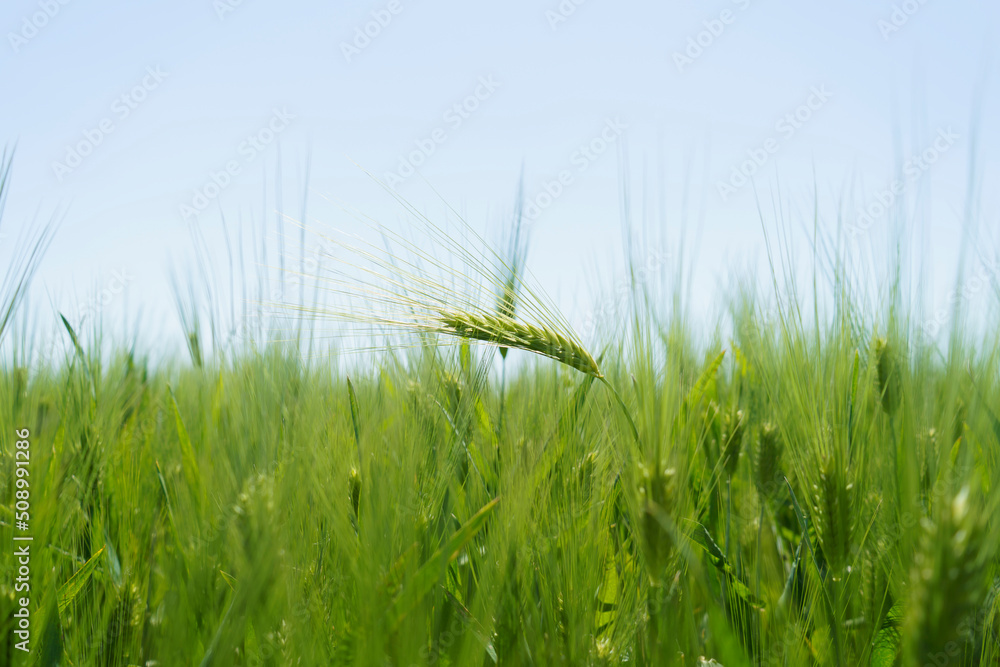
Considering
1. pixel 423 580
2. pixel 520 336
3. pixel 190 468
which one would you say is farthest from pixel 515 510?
pixel 190 468

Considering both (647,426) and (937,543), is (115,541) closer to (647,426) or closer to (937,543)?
(647,426)

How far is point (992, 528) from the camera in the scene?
0.69 m

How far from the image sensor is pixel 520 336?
1.14 meters

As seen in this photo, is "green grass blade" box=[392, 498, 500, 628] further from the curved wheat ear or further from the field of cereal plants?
the curved wheat ear

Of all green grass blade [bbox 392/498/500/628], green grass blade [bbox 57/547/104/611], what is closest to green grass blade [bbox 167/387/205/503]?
green grass blade [bbox 57/547/104/611]

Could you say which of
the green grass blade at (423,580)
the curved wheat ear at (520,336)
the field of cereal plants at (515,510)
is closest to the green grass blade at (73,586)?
the field of cereal plants at (515,510)

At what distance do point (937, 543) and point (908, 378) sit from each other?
17.6 inches

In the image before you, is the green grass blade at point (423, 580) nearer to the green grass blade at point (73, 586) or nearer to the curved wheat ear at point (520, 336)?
the curved wheat ear at point (520, 336)

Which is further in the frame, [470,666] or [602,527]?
[602,527]

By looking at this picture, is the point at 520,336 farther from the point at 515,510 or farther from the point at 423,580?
the point at 423,580

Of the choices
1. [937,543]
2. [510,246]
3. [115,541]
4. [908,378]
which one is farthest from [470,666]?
[510,246]

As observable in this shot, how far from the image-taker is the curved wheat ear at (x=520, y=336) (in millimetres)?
1119

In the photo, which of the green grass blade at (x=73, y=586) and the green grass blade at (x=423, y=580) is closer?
the green grass blade at (x=423, y=580)

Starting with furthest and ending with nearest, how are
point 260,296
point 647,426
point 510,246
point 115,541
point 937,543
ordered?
1. point 510,246
2. point 115,541
3. point 260,296
4. point 647,426
5. point 937,543
